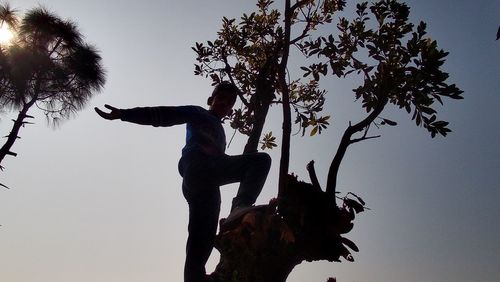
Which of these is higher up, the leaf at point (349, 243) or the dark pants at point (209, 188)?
the dark pants at point (209, 188)

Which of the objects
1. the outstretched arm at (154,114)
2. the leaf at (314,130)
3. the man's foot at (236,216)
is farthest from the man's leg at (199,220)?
the leaf at (314,130)

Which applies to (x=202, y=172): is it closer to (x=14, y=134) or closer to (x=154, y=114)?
(x=154, y=114)

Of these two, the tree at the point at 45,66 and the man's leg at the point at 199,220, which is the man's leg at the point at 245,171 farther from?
the tree at the point at 45,66

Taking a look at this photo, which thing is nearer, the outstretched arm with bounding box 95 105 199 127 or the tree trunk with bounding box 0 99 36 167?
the outstretched arm with bounding box 95 105 199 127

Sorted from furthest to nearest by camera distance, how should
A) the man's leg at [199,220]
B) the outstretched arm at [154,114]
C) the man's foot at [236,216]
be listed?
1. the man's leg at [199,220]
2. the outstretched arm at [154,114]
3. the man's foot at [236,216]

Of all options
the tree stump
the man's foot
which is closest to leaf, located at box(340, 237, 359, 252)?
the tree stump

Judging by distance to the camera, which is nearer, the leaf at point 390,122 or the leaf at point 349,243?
the leaf at point 349,243

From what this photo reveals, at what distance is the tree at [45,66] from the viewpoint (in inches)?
348

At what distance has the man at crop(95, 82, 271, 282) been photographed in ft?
Result: 9.85

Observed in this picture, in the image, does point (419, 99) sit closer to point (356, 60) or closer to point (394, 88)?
point (394, 88)

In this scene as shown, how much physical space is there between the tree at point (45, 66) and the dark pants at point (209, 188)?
7.26 m

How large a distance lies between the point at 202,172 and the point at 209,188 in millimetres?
163

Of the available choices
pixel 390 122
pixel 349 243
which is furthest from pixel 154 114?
pixel 390 122

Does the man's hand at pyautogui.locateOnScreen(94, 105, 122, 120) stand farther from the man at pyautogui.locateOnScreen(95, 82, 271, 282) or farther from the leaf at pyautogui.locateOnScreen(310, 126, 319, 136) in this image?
the leaf at pyautogui.locateOnScreen(310, 126, 319, 136)
